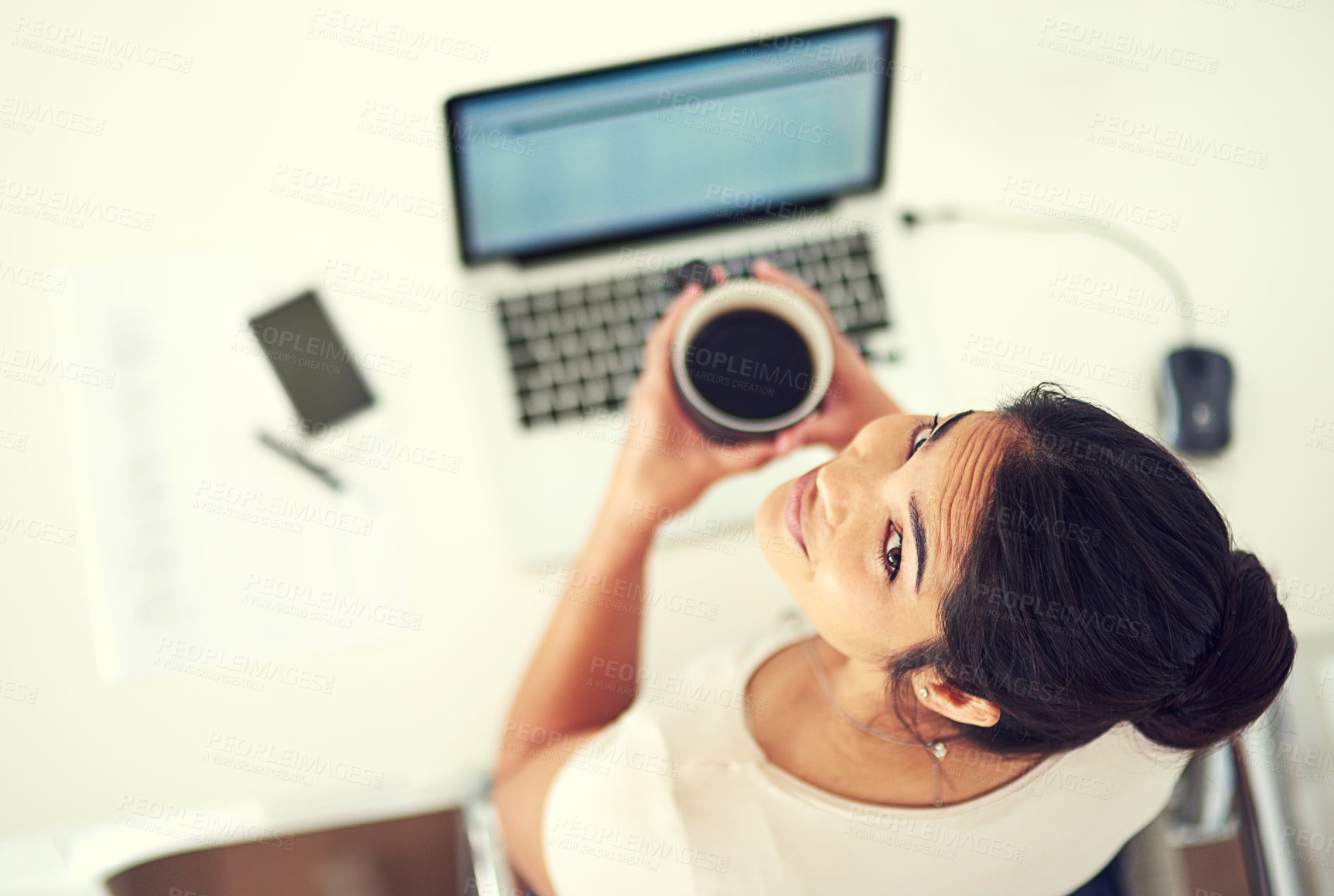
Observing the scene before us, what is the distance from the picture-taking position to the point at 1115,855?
0.76 meters

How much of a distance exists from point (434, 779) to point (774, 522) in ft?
0.96

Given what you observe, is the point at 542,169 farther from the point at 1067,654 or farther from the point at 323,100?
the point at 1067,654

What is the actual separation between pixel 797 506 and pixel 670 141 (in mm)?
354

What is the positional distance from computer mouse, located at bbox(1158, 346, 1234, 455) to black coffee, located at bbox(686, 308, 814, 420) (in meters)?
0.45

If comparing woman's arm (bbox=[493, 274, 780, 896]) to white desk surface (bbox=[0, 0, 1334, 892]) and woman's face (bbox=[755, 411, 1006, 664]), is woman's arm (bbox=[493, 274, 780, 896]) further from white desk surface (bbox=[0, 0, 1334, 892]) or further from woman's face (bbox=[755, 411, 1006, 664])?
woman's face (bbox=[755, 411, 1006, 664])

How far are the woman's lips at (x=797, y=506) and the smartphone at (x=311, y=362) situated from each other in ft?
1.40

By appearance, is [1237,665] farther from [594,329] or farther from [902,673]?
[594,329]

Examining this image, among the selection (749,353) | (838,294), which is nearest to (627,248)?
(838,294)

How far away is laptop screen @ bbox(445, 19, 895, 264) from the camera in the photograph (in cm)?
75

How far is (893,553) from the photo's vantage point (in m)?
0.58

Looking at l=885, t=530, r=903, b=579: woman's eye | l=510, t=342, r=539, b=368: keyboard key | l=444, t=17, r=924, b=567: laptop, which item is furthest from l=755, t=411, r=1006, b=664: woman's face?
l=510, t=342, r=539, b=368: keyboard key

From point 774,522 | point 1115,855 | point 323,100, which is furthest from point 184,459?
point 1115,855

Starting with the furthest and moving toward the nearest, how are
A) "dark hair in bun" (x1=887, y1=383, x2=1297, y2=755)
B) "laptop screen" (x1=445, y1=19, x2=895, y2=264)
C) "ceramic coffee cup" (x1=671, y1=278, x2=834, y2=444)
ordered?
"laptop screen" (x1=445, y1=19, x2=895, y2=264) → "ceramic coffee cup" (x1=671, y1=278, x2=834, y2=444) → "dark hair in bun" (x1=887, y1=383, x2=1297, y2=755)

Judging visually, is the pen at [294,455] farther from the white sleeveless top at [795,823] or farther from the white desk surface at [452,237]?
the white sleeveless top at [795,823]
